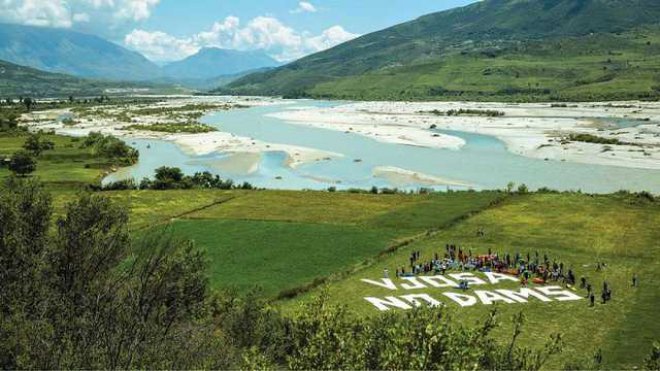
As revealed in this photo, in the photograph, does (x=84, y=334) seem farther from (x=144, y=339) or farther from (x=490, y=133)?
(x=490, y=133)

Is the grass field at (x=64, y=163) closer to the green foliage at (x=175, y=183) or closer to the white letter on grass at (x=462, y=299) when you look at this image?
the green foliage at (x=175, y=183)

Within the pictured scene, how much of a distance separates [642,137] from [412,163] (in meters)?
68.6

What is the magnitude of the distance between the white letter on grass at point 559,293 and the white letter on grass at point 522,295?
1033 mm

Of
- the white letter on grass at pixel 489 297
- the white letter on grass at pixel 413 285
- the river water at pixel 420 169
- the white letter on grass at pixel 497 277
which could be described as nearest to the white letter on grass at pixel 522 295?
the white letter on grass at pixel 489 297

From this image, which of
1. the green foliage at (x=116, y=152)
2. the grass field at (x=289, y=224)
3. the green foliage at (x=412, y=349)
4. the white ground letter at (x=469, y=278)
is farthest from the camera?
the green foliage at (x=116, y=152)

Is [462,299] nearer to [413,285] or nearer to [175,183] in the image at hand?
[413,285]

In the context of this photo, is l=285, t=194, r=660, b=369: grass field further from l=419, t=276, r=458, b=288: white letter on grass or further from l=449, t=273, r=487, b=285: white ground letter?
l=449, t=273, r=487, b=285: white ground letter

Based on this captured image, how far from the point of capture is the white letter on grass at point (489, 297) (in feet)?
174

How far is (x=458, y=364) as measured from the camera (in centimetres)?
2034

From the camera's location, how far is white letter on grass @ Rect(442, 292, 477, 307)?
52.7 meters

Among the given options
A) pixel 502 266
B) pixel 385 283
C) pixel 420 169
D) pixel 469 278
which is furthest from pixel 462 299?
pixel 420 169

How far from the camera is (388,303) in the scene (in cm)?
5334

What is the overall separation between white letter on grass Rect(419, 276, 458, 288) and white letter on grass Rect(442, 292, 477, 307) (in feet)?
8.28

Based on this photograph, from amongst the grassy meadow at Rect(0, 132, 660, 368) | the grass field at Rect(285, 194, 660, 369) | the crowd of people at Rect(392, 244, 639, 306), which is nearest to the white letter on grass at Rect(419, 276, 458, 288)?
the crowd of people at Rect(392, 244, 639, 306)
